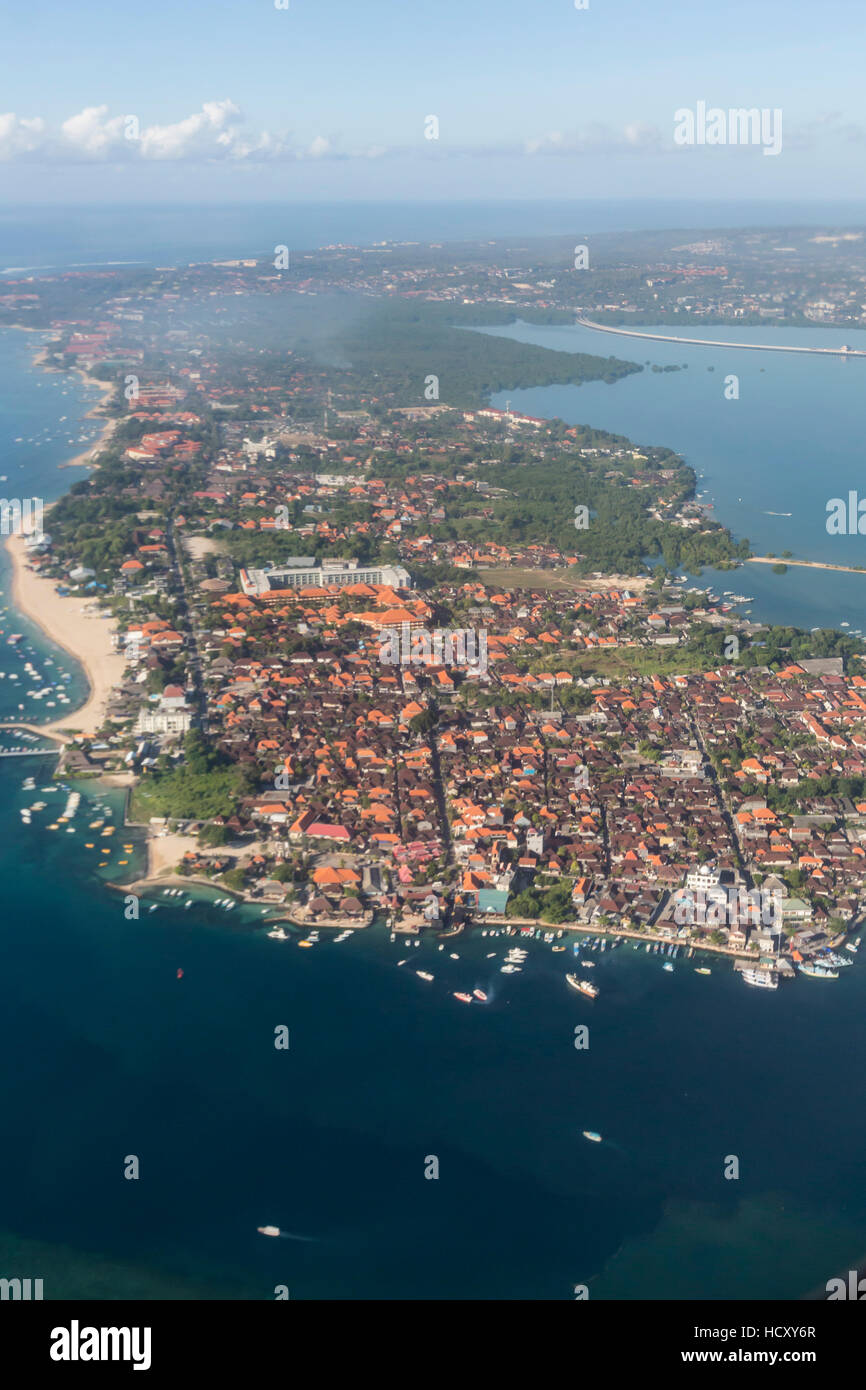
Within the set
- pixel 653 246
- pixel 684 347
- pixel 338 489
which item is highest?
pixel 653 246

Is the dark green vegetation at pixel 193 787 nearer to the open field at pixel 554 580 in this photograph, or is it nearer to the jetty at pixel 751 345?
the open field at pixel 554 580

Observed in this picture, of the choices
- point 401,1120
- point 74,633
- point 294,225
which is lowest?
point 401,1120

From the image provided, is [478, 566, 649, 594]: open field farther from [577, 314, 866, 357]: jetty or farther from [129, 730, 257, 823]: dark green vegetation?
[577, 314, 866, 357]: jetty

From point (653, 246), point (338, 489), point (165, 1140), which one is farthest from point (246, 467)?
point (653, 246)

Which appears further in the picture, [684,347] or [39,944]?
[684,347]

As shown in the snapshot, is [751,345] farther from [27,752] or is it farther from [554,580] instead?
[27,752]

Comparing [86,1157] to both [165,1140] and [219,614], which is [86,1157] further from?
[219,614]

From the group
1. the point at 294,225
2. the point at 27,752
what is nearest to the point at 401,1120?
the point at 27,752

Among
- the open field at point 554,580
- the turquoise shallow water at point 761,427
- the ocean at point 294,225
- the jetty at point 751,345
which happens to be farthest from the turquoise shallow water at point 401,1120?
the ocean at point 294,225
